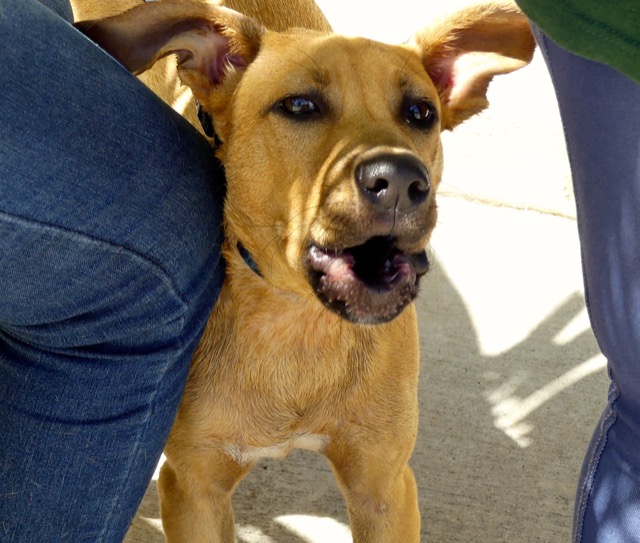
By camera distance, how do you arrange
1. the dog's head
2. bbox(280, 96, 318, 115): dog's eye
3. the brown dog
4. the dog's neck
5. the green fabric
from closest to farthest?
1. the green fabric
2. the dog's head
3. the brown dog
4. bbox(280, 96, 318, 115): dog's eye
5. the dog's neck

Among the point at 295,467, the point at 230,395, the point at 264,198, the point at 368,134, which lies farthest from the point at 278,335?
the point at 295,467

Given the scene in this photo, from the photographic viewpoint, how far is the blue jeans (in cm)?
189

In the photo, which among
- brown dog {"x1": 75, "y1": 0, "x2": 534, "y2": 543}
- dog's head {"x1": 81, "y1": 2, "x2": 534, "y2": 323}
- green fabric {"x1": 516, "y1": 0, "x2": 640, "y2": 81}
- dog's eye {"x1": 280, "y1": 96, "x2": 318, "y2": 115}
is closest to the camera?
green fabric {"x1": 516, "y1": 0, "x2": 640, "y2": 81}

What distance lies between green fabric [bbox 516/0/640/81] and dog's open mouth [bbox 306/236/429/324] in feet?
3.04

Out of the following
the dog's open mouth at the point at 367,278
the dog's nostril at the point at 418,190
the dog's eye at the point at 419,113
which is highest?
the dog's nostril at the point at 418,190

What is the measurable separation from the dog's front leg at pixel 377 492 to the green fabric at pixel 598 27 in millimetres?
1586

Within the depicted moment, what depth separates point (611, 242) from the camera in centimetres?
193

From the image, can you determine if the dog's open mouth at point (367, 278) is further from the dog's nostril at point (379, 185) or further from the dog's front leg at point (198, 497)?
the dog's front leg at point (198, 497)

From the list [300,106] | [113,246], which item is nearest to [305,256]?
[300,106]

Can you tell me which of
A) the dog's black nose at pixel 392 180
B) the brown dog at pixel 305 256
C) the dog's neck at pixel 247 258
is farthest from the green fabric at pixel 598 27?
the dog's neck at pixel 247 258

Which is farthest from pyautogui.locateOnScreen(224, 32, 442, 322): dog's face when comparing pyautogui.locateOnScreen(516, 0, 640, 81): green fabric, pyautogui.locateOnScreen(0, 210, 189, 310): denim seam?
pyautogui.locateOnScreen(516, 0, 640, 81): green fabric

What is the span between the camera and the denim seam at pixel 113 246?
6.04 feet

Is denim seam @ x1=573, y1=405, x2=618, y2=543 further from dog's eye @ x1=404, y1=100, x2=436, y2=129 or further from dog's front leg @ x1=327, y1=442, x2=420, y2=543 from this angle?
dog's eye @ x1=404, y1=100, x2=436, y2=129

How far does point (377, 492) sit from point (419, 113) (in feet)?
3.81
